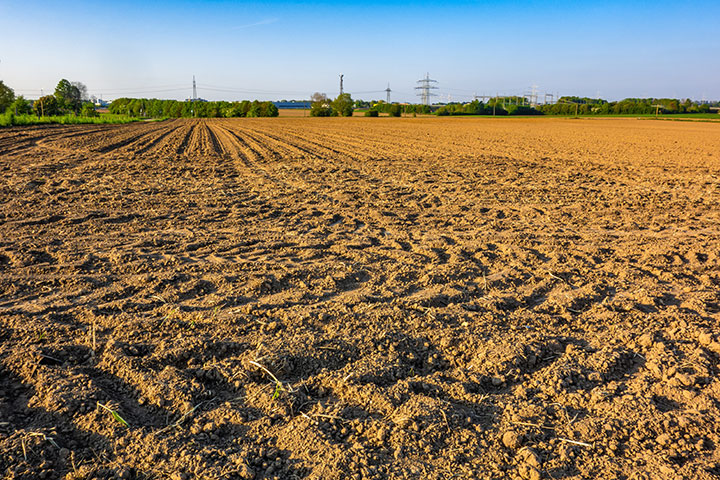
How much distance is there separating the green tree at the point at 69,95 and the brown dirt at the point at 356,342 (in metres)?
95.2

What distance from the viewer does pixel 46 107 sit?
68.8 m

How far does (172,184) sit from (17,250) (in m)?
5.08

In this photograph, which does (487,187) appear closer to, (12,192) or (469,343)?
(469,343)

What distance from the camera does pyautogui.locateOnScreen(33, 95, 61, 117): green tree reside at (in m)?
66.6

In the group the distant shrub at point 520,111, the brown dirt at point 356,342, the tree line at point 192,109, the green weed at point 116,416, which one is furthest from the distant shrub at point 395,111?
the green weed at point 116,416

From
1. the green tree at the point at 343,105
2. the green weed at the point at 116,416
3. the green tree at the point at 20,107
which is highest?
the green tree at the point at 343,105

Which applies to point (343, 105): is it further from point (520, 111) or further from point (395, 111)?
point (520, 111)

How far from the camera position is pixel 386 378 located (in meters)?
3.09

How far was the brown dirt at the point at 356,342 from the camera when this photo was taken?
2434 mm

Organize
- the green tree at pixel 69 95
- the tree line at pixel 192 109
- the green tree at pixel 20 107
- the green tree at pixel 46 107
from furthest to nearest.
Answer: the tree line at pixel 192 109 < the green tree at pixel 69 95 < the green tree at pixel 46 107 < the green tree at pixel 20 107

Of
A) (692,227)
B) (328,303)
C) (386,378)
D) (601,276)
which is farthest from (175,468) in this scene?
(692,227)

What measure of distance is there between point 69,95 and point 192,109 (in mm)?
32264

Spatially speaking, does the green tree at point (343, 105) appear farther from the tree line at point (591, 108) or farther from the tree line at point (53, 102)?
the tree line at point (53, 102)

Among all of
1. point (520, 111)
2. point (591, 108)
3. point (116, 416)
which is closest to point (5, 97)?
point (116, 416)
